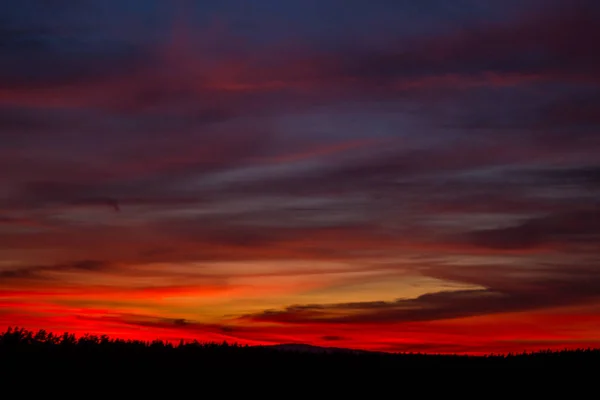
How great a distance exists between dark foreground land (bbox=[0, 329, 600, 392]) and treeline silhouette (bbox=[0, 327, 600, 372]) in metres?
0.03

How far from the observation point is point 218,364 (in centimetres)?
2616

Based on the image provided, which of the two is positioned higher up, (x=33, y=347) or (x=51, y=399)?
(x=33, y=347)

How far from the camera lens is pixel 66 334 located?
2931cm

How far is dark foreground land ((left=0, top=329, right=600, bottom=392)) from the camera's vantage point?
24172 mm

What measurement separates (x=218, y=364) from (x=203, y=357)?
1298 mm

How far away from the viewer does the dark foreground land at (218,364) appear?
79.3 feet

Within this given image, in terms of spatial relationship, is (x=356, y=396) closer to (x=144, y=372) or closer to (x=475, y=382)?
(x=475, y=382)

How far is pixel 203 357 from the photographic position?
27.3 meters

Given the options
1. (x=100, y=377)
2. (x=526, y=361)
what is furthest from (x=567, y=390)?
(x=100, y=377)

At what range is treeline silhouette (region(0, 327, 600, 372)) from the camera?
25.5 m

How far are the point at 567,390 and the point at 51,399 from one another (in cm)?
1398

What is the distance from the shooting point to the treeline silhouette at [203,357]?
25484 millimetres

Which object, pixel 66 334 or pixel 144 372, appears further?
pixel 66 334

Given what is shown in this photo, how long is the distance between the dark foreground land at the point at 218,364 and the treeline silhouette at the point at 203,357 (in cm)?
3
